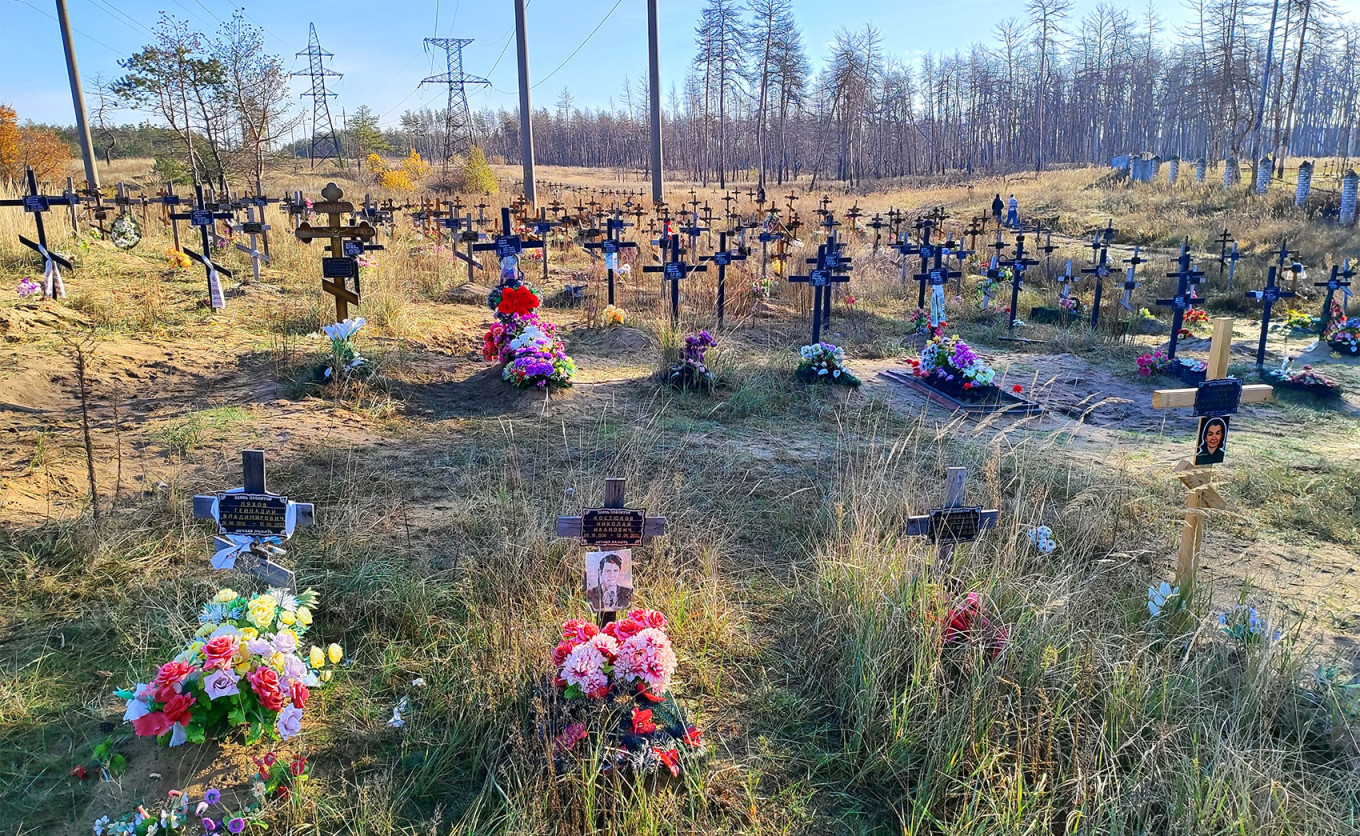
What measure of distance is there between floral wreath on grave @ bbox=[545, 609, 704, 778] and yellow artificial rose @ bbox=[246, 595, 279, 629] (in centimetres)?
95

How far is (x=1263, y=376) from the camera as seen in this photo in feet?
32.2

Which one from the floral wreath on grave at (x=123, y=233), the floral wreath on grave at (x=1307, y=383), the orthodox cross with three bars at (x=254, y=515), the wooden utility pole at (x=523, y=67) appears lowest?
the floral wreath on grave at (x=1307, y=383)

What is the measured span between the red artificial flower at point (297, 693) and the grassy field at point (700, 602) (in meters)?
0.17

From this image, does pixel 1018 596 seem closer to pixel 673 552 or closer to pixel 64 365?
pixel 673 552

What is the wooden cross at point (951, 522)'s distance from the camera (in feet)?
11.6

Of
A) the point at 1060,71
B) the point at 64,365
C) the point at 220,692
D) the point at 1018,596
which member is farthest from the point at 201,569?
the point at 1060,71

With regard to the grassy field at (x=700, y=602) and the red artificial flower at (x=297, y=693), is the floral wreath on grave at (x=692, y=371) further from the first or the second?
the red artificial flower at (x=297, y=693)

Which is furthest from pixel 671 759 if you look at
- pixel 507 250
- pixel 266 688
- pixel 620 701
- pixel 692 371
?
pixel 507 250

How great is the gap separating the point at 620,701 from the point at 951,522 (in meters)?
1.64

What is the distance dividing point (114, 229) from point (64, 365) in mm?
6180

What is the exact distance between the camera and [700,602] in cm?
368

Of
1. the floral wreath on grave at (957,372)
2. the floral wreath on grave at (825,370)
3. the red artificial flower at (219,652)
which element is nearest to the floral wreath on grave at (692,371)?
the floral wreath on grave at (825,370)

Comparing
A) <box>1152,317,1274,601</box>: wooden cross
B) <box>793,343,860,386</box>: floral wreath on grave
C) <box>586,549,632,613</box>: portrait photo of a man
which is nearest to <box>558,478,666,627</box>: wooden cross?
<box>586,549,632,613</box>: portrait photo of a man

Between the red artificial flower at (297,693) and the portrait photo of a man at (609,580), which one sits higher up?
the portrait photo of a man at (609,580)
